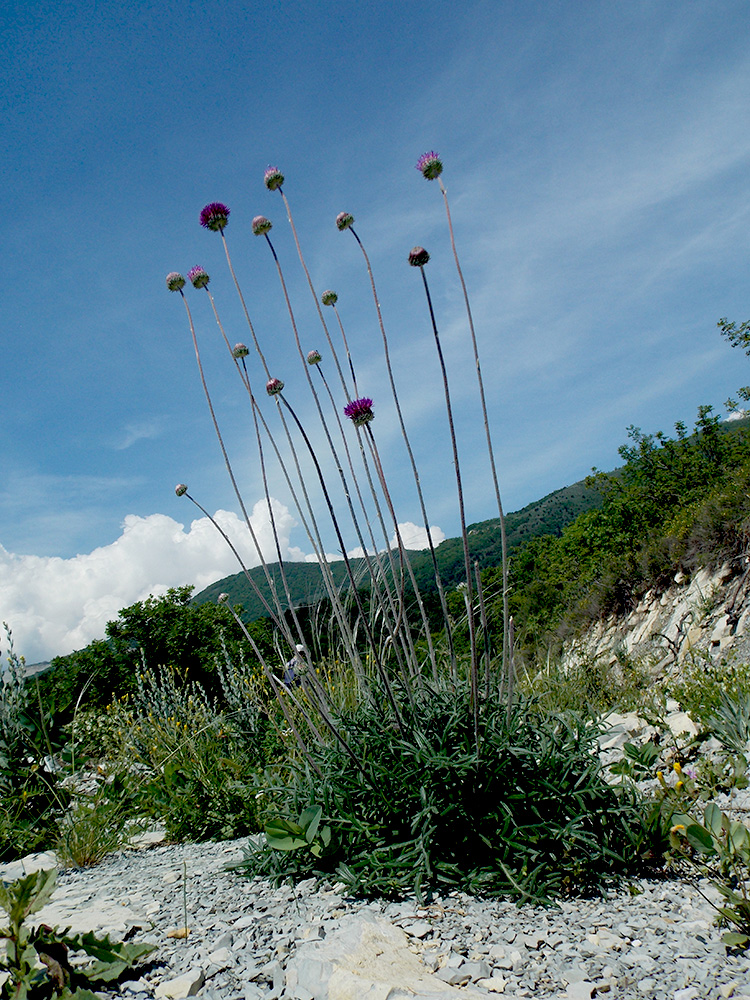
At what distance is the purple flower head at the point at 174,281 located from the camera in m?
3.02

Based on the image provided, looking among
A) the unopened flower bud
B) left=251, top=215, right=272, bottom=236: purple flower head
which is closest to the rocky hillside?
the unopened flower bud

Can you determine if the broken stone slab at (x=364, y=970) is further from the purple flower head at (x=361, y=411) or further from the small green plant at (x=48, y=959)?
the purple flower head at (x=361, y=411)

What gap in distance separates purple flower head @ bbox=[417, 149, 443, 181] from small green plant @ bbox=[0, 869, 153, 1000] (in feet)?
9.44

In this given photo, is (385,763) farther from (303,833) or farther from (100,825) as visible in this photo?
(100,825)

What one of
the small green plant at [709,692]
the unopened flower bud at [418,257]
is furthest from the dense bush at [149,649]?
the unopened flower bud at [418,257]

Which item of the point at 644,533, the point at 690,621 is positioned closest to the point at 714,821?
the point at 690,621

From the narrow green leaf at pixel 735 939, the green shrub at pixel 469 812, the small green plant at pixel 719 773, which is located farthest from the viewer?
the small green plant at pixel 719 773

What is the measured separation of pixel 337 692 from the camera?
4.31m

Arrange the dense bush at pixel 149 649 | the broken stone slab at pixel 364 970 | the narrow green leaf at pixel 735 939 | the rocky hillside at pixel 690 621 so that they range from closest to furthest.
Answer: the broken stone slab at pixel 364 970 < the narrow green leaf at pixel 735 939 < the rocky hillside at pixel 690 621 < the dense bush at pixel 149 649

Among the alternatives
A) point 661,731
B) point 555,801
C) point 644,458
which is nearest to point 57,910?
point 555,801

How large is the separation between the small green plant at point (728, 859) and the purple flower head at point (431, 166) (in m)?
2.63

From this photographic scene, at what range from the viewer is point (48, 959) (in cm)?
148

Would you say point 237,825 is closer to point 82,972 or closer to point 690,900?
point 82,972

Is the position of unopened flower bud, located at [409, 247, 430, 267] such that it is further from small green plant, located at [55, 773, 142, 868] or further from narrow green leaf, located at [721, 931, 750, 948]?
small green plant, located at [55, 773, 142, 868]
